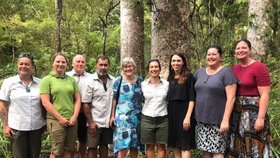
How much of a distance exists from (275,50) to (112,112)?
20.1 ft

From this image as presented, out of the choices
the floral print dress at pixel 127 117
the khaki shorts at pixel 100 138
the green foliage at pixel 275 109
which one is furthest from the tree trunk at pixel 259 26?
the khaki shorts at pixel 100 138

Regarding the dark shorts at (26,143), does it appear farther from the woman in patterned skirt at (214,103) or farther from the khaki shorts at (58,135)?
the woman in patterned skirt at (214,103)

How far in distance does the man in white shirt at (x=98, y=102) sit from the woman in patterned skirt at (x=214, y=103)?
1312 millimetres

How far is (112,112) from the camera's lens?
5.14m

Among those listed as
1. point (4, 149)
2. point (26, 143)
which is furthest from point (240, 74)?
point (4, 149)

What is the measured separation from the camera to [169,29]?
6426 millimetres

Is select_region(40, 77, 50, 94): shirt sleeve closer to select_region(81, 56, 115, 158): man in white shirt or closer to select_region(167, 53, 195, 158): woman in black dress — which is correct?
select_region(81, 56, 115, 158): man in white shirt

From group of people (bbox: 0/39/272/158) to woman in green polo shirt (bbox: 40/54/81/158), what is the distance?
0.04ft

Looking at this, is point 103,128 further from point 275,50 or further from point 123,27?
point 275,50

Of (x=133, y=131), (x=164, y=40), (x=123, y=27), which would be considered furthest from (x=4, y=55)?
(x=133, y=131)

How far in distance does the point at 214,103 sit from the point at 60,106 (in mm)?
1993

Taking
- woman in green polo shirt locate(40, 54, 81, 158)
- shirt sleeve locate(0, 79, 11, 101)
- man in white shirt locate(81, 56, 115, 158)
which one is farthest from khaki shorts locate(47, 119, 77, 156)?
shirt sleeve locate(0, 79, 11, 101)

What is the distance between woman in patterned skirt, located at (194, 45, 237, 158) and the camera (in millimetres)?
4371

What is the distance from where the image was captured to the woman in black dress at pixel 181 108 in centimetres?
482
